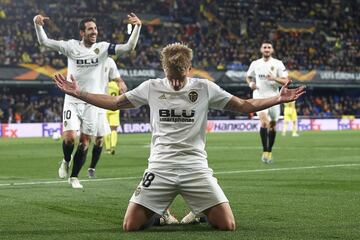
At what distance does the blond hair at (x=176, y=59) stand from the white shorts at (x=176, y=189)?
92 cm

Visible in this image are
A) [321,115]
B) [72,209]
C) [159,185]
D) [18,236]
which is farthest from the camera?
[321,115]

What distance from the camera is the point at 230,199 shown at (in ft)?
33.8

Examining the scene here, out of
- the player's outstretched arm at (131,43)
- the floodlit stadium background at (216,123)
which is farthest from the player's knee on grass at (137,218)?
the player's outstretched arm at (131,43)

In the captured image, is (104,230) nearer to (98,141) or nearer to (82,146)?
(82,146)

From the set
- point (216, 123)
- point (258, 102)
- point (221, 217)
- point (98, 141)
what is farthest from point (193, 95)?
point (216, 123)

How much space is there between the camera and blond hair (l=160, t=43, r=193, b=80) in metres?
7.44

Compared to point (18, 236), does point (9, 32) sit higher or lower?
higher

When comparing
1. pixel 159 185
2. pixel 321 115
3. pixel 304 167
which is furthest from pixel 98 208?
pixel 321 115

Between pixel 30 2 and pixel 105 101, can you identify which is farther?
pixel 30 2

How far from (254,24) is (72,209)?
153 ft

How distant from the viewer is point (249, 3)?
55906 mm

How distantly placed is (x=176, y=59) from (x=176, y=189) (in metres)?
1.21

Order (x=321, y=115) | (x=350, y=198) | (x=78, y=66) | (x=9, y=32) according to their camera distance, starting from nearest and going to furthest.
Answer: (x=350, y=198) → (x=78, y=66) → (x=9, y=32) → (x=321, y=115)

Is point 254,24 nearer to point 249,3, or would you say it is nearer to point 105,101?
point 249,3
